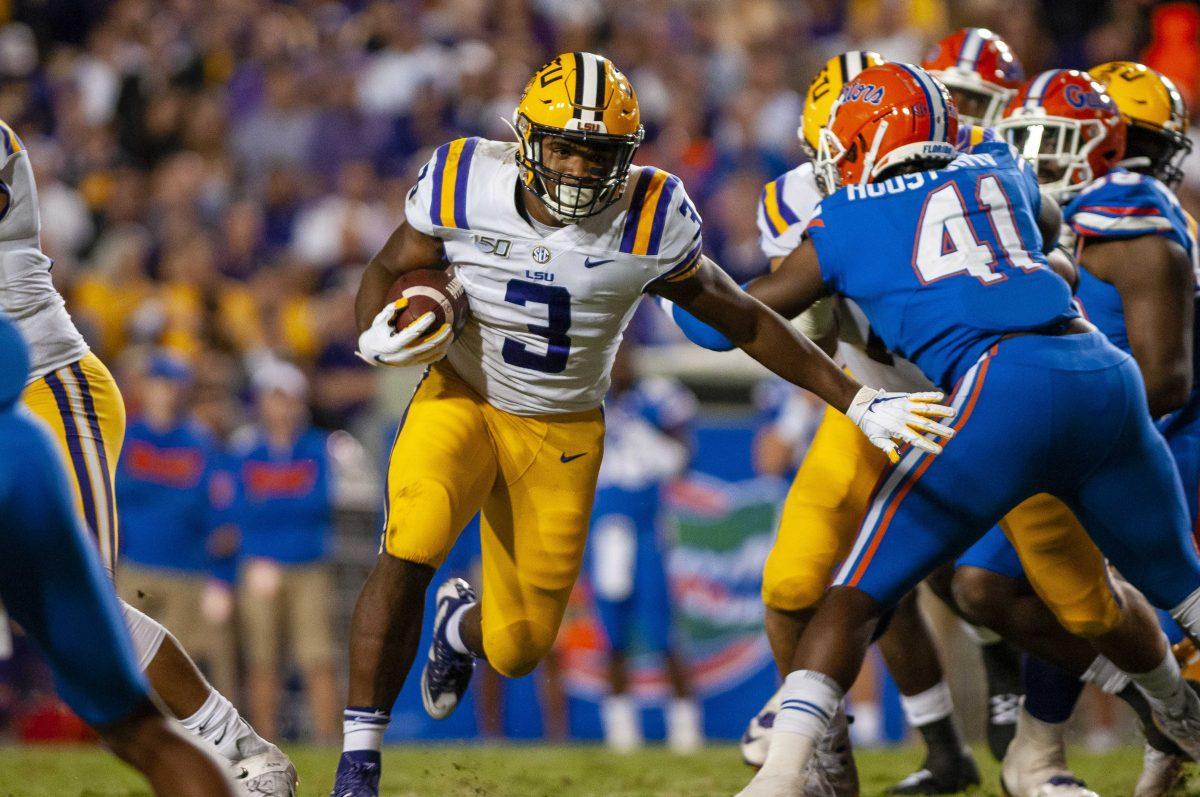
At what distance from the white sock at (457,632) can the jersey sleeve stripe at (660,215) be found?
1.26 m

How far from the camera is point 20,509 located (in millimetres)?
2301

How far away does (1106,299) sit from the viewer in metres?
4.31

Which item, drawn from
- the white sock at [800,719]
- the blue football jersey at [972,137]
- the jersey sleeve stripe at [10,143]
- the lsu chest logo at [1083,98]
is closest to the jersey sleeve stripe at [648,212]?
the blue football jersey at [972,137]

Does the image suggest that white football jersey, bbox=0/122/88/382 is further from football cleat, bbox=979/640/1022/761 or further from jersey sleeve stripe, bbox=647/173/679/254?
football cleat, bbox=979/640/1022/761

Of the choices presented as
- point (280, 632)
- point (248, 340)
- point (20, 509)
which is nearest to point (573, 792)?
point (20, 509)

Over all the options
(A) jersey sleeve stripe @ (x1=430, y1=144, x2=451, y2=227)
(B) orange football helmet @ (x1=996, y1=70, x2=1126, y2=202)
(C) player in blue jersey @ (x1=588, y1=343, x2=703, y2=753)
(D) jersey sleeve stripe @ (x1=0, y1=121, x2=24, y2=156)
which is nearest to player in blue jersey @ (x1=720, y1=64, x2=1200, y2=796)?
(B) orange football helmet @ (x1=996, y1=70, x2=1126, y2=202)

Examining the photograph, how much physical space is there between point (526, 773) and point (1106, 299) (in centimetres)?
247

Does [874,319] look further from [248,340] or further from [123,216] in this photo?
[123,216]

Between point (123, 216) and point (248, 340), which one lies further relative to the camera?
point (123, 216)

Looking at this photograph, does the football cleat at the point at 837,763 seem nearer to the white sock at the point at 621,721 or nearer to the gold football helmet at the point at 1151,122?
the gold football helmet at the point at 1151,122

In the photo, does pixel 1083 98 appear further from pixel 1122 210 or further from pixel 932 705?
pixel 932 705

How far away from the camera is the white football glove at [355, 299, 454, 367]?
3551 mm

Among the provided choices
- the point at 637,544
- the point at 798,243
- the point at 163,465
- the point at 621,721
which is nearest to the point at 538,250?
the point at 798,243

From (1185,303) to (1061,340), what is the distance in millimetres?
817
